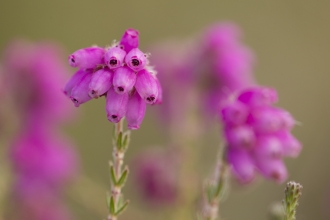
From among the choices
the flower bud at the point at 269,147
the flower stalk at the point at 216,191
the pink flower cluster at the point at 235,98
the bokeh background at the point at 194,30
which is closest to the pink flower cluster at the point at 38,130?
the pink flower cluster at the point at 235,98

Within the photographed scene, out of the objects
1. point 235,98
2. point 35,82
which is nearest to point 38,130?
point 35,82

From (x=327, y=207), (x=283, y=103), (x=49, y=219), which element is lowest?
(x=49, y=219)

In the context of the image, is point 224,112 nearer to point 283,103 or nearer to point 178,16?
point 283,103

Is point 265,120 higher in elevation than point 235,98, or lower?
lower

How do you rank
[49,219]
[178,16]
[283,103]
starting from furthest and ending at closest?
[178,16] < [283,103] < [49,219]

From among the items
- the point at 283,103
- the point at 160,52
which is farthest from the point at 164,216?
the point at 283,103

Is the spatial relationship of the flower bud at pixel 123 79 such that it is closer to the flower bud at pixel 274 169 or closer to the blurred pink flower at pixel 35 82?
the flower bud at pixel 274 169

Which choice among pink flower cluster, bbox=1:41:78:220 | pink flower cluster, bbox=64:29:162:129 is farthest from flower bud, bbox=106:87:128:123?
pink flower cluster, bbox=1:41:78:220

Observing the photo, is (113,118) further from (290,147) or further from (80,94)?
(290,147)
